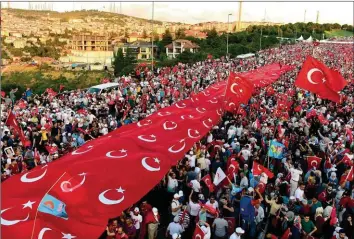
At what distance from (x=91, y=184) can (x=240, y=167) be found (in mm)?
4801

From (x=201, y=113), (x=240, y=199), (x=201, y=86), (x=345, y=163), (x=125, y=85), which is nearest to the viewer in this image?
(x=240, y=199)

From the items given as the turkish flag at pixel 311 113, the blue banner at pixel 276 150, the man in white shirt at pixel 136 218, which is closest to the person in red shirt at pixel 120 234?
the man in white shirt at pixel 136 218

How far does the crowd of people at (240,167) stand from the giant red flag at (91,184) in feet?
1.40

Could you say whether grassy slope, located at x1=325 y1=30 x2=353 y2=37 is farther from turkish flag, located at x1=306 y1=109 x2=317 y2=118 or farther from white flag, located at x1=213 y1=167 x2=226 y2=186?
white flag, located at x1=213 y1=167 x2=226 y2=186

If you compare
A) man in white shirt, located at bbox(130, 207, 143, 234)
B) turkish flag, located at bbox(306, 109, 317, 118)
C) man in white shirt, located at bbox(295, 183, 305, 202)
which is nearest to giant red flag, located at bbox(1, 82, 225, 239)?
man in white shirt, located at bbox(130, 207, 143, 234)

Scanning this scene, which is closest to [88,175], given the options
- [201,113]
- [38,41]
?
[201,113]

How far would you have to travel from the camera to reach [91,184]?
26.0 ft

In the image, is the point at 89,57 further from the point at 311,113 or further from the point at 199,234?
the point at 199,234

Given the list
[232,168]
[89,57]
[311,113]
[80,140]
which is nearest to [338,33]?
[89,57]

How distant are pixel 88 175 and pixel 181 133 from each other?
172 inches

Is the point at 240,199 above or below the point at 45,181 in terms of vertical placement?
below

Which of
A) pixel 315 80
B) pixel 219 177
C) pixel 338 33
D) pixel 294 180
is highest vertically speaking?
pixel 338 33

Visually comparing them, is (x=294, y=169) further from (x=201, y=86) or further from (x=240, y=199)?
(x=201, y=86)

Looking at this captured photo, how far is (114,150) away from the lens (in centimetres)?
988
